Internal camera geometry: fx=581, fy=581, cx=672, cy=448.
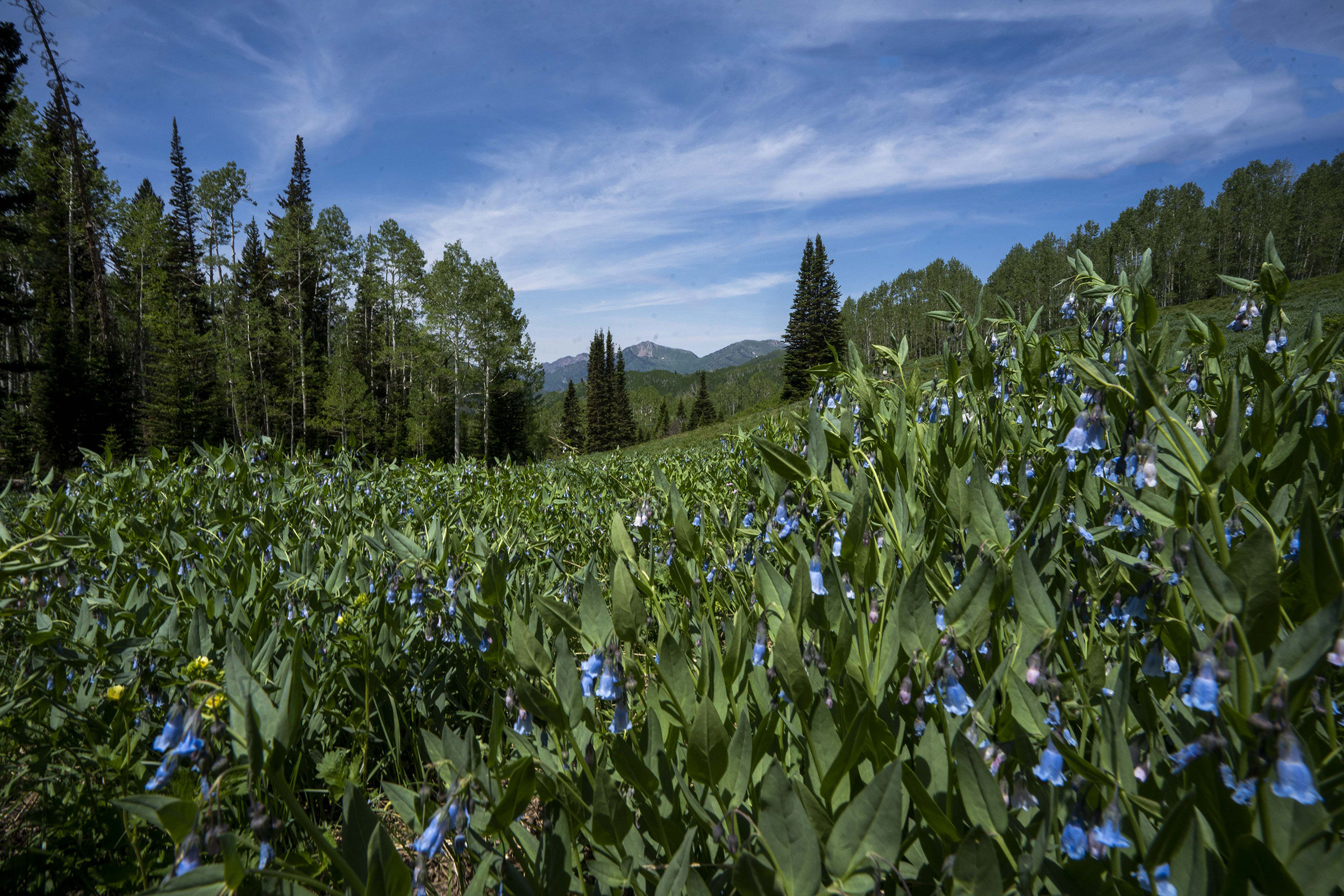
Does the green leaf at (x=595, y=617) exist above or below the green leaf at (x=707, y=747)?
above

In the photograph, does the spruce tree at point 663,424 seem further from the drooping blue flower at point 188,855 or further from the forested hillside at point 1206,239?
the drooping blue flower at point 188,855

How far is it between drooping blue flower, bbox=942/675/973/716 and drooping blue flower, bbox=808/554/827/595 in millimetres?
339

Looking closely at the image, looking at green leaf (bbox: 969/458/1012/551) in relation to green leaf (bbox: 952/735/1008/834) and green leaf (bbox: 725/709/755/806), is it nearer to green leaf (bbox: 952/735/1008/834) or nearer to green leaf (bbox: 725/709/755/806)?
green leaf (bbox: 952/735/1008/834)

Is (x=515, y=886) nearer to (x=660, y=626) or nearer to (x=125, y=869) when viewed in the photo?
(x=660, y=626)

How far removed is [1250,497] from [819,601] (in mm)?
1018

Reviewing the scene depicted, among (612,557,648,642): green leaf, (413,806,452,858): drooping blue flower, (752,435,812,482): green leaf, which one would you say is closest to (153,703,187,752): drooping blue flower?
(413,806,452,858): drooping blue flower

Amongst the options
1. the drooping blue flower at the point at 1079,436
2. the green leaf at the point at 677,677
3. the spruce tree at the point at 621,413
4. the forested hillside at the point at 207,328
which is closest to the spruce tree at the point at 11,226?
the forested hillside at the point at 207,328

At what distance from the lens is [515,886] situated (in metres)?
0.97

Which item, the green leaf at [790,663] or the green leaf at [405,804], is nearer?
the green leaf at [790,663]

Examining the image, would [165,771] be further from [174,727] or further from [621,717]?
[621,717]

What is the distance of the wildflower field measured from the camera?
778 millimetres

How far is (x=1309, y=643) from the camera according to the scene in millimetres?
690

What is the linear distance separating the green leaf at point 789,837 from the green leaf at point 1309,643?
1.98 ft

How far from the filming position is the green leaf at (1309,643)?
2.10 ft
